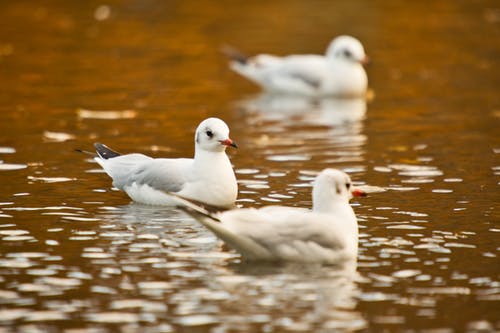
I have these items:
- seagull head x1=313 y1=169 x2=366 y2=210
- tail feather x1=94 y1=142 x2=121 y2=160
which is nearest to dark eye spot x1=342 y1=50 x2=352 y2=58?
tail feather x1=94 y1=142 x2=121 y2=160

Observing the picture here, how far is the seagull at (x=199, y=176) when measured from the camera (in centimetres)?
1173

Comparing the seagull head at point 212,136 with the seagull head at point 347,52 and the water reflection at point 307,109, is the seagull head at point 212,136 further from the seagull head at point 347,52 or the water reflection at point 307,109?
the seagull head at point 347,52

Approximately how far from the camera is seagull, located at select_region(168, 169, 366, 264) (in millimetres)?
9523

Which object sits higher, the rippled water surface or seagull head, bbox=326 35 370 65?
seagull head, bbox=326 35 370 65

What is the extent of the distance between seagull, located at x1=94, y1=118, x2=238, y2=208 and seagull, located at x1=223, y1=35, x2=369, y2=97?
8592mm

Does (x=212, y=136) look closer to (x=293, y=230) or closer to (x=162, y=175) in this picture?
(x=162, y=175)

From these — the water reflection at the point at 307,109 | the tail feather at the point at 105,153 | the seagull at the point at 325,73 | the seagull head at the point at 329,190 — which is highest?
the seagull at the point at 325,73

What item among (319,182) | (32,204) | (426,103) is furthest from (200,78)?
(319,182)

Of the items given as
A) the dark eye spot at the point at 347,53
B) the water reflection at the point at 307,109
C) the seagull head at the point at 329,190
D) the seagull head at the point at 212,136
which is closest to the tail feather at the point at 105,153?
the seagull head at the point at 212,136

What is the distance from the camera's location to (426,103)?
19109 millimetres

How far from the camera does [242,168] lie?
1424 cm

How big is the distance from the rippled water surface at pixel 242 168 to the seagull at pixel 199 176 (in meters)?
0.20

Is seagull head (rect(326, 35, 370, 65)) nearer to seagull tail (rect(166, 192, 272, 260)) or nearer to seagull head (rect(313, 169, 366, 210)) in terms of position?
seagull head (rect(313, 169, 366, 210))

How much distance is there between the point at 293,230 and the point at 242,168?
4716mm
